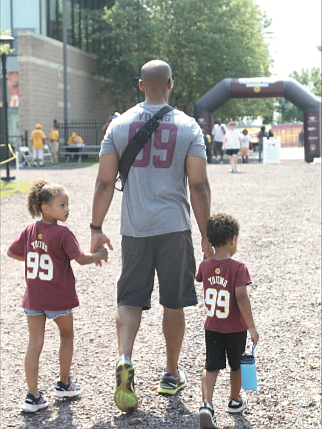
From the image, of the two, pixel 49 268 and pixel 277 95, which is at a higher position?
pixel 277 95

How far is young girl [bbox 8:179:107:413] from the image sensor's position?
126 inches

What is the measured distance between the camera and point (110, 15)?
32125mm

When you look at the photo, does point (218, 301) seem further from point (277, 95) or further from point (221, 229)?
point (277, 95)

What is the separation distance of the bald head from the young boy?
2.97 ft

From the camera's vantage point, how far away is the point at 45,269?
3.19 m

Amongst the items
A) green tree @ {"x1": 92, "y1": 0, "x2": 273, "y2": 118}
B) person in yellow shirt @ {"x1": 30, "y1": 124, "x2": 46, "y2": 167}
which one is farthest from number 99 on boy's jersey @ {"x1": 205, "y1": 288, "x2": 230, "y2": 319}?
green tree @ {"x1": 92, "y1": 0, "x2": 273, "y2": 118}

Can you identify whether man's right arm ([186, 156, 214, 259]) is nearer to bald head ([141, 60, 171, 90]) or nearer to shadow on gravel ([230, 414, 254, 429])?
bald head ([141, 60, 171, 90])

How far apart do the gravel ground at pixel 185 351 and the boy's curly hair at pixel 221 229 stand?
105 centimetres

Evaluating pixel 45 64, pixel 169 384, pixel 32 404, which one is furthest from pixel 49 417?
pixel 45 64

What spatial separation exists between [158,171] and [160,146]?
145 millimetres

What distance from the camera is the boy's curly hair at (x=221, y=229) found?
9.79 ft

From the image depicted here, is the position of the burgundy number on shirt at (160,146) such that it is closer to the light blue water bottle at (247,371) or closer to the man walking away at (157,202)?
the man walking away at (157,202)

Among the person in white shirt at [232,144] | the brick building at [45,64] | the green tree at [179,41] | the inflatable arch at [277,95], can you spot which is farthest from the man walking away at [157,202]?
the green tree at [179,41]

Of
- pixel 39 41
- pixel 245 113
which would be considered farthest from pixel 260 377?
pixel 245 113
